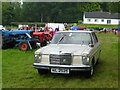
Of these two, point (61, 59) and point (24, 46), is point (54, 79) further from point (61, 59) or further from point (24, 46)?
point (24, 46)

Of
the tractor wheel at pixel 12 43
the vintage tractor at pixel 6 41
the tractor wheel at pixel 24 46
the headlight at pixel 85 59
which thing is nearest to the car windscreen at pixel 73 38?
the headlight at pixel 85 59

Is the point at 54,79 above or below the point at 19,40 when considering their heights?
below

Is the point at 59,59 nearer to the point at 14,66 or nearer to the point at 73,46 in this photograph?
the point at 73,46

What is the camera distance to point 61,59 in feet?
18.7

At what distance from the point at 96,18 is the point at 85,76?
59.2m

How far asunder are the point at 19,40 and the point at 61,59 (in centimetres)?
823

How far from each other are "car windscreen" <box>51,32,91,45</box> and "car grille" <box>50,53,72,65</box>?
126 cm

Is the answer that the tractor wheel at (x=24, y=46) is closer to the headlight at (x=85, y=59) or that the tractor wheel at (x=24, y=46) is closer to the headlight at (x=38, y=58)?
the headlight at (x=38, y=58)

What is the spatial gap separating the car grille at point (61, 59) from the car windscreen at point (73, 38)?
4.12 feet

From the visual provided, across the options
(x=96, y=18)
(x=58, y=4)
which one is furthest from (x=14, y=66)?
(x=58, y=4)

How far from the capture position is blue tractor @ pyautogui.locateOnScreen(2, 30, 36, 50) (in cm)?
1214

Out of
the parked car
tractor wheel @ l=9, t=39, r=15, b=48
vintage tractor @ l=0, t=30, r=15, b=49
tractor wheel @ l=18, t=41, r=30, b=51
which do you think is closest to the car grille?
the parked car

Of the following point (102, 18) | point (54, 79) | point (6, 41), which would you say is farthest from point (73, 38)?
point (102, 18)

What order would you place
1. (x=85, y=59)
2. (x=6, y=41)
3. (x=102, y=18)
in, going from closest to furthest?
(x=85, y=59) → (x=6, y=41) → (x=102, y=18)
